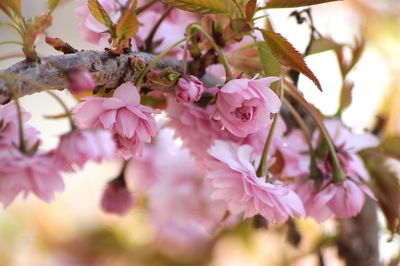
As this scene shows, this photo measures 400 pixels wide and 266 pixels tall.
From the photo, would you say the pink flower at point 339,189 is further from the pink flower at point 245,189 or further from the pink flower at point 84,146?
the pink flower at point 84,146

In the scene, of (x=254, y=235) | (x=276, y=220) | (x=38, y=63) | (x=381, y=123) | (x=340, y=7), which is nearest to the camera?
(x=38, y=63)

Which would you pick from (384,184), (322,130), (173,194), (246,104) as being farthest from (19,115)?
(173,194)

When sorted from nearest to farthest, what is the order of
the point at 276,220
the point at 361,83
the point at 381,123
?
the point at 276,220 → the point at 381,123 → the point at 361,83

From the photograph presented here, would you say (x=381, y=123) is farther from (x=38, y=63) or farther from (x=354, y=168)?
(x=38, y=63)

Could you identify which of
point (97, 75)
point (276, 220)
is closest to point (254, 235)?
point (276, 220)

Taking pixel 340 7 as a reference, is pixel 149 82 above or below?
above

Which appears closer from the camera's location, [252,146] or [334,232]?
[252,146]

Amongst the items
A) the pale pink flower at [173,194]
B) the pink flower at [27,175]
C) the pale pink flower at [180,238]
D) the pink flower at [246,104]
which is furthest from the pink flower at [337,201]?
the pale pink flower at [180,238]

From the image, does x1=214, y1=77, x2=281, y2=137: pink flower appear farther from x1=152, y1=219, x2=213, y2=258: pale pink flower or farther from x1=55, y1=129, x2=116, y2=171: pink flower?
x1=152, y1=219, x2=213, y2=258: pale pink flower
